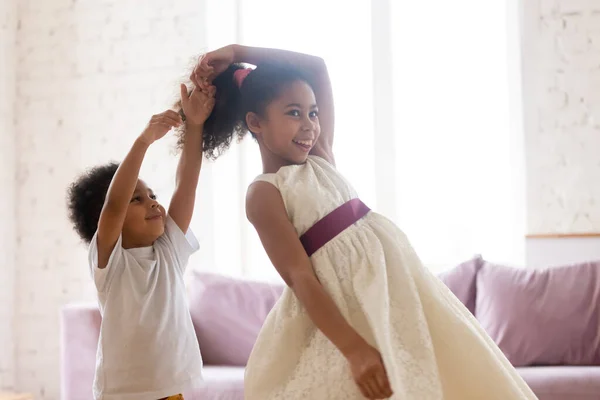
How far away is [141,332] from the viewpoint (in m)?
1.56

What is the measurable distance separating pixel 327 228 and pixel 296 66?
0.33m

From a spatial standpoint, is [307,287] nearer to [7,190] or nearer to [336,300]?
[336,300]

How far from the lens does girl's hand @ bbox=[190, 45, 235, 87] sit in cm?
134

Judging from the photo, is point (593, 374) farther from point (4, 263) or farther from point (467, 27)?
point (4, 263)

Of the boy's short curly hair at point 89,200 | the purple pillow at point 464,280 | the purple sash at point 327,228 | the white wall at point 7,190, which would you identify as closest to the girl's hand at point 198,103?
the purple sash at point 327,228

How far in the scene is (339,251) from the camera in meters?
1.18

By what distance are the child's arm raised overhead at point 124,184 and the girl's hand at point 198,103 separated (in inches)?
1.7

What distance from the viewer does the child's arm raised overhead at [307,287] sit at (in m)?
1.03

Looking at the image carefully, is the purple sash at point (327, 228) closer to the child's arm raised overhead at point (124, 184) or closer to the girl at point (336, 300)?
the girl at point (336, 300)

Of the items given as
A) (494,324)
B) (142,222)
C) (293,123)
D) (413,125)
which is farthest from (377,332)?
(413,125)

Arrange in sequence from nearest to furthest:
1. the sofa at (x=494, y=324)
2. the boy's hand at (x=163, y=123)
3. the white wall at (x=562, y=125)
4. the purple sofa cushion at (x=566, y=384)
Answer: the boy's hand at (x=163, y=123) < the purple sofa cushion at (x=566, y=384) < the sofa at (x=494, y=324) < the white wall at (x=562, y=125)

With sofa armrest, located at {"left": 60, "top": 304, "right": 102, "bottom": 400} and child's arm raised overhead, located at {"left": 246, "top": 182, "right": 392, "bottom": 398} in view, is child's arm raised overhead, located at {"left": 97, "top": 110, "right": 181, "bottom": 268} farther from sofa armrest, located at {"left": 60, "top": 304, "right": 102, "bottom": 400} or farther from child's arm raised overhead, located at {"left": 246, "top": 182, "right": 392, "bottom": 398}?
sofa armrest, located at {"left": 60, "top": 304, "right": 102, "bottom": 400}

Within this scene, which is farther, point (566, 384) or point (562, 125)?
point (562, 125)

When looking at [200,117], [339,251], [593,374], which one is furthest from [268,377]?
[593,374]
